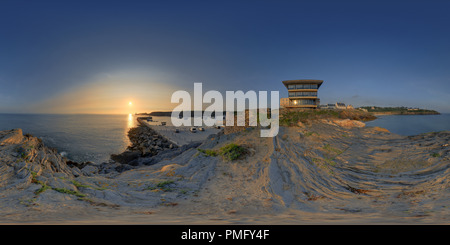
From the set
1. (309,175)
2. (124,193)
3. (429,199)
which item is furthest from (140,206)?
(429,199)

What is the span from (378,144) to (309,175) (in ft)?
36.3

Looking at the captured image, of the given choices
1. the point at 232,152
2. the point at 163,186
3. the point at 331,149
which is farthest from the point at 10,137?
the point at 331,149

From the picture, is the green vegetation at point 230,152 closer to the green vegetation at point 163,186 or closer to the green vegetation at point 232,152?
the green vegetation at point 232,152

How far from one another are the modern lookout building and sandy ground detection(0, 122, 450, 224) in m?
45.5

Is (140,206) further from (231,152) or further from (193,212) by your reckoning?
(231,152)

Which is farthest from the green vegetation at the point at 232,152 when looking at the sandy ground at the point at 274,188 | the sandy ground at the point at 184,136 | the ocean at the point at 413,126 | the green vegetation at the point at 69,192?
the sandy ground at the point at 184,136

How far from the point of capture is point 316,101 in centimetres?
6550

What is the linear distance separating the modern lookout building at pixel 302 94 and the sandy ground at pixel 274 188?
4549 cm

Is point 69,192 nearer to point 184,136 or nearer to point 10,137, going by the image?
point 10,137

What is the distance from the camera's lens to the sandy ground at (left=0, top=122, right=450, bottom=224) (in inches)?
292

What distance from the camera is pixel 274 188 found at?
1238 centimetres

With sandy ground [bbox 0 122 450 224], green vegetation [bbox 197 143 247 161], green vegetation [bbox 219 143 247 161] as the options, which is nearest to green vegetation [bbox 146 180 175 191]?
sandy ground [bbox 0 122 450 224]

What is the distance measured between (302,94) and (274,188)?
5779 cm

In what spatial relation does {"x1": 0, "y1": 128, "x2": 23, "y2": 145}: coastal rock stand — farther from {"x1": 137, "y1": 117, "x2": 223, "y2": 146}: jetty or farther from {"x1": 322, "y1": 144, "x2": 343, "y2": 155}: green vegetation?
{"x1": 137, "y1": 117, "x2": 223, "y2": 146}: jetty
